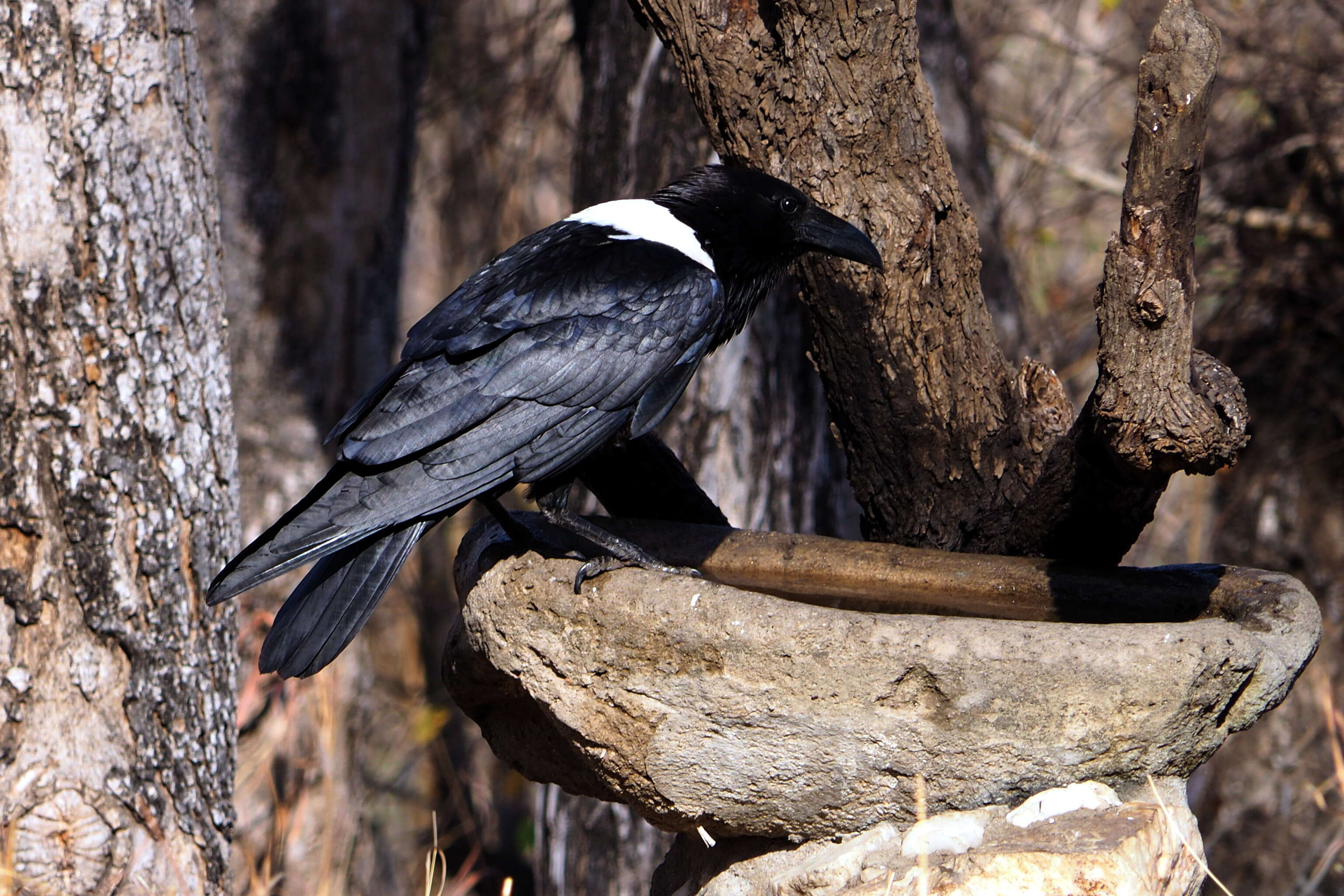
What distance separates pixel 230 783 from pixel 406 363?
1.28 m

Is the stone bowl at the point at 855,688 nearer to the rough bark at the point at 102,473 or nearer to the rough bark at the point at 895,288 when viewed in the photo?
the rough bark at the point at 895,288

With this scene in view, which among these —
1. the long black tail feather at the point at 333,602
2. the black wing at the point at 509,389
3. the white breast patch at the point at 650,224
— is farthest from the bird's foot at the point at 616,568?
the white breast patch at the point at 650,224

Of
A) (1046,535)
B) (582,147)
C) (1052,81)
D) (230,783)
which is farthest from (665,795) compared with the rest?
(1052,81)

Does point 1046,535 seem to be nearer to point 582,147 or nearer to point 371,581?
point 371,581

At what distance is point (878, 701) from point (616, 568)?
62cm

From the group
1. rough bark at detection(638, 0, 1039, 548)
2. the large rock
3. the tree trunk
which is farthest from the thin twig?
the tree trunk

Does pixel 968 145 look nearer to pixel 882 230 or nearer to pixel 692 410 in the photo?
pixel 692 410

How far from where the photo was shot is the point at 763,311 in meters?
4.70

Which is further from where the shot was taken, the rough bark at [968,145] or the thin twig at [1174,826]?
the rough bark at [968,145]

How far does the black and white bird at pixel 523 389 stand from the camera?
253cm

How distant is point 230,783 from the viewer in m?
3.27

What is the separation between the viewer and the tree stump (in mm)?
1991

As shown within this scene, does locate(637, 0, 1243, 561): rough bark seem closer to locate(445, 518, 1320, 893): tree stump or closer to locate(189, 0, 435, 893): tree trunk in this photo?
locate(445, 518, 1320, 893): tree stump

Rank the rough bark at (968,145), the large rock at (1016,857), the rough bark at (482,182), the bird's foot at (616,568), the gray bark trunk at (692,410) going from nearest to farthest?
the large rock at (1016,857) < the bird's foot at (616,568) < the gray bark trunk at (692,410) < the rough bark at (968,145) < the rough bark at (482,182)
